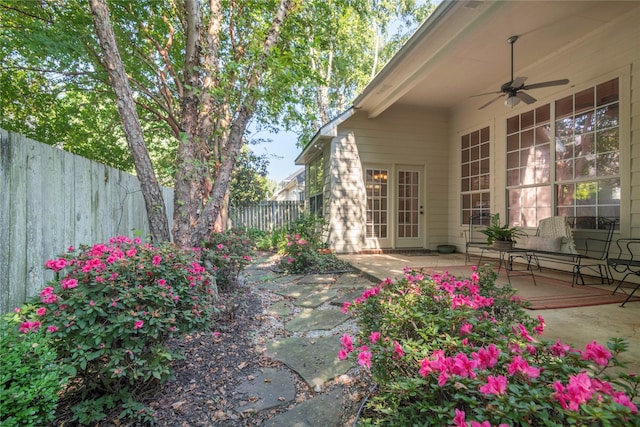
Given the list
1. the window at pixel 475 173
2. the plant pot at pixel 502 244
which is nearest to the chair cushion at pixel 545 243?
the plant pot at pixel 502 244

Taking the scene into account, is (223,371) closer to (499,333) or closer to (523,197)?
(499,333)

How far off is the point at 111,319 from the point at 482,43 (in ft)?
17.7

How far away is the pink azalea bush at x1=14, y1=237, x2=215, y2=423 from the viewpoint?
1.37 m

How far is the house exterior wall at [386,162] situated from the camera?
6352 millimetres

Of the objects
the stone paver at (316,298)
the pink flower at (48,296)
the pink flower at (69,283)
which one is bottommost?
the stone paver at (316,298)

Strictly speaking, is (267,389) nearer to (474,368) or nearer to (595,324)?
(474,368)

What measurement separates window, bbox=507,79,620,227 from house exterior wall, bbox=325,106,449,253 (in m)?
1.68

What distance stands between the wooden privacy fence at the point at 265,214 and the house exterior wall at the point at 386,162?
10.0 feet

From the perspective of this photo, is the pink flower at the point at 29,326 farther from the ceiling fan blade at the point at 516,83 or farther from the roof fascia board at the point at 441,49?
the ceiling fan blade at the point at 516,83

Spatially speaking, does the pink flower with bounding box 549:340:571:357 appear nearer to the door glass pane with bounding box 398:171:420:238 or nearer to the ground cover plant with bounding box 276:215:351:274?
the ground cover plant with bounding box 276:215:351:274

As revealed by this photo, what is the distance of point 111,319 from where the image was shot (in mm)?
1412

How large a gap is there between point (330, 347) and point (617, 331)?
7.02ft

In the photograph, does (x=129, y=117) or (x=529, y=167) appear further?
(x=529, y=167)

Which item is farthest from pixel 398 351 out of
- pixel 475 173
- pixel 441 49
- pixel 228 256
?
pixel 475 173
